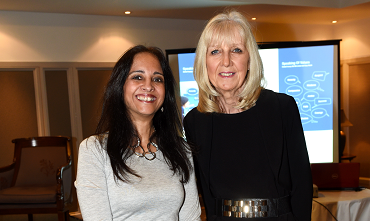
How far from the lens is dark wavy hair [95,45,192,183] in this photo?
61.9 inches

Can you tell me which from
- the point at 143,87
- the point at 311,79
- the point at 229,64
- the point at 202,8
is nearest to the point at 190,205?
the point at 143,87

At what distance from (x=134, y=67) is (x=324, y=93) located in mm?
3584

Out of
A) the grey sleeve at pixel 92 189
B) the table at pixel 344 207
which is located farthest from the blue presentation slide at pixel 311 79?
the grey sleeve at pixel 92 189

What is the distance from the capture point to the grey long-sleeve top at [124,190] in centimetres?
146

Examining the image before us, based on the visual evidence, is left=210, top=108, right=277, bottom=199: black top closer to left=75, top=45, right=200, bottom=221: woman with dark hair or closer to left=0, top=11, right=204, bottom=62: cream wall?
left=75, top=45, right=200, bottom=221: woman with dark hair

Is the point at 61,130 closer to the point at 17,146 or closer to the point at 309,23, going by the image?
the point at 17,146

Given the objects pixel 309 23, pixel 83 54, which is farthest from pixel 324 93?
pixel 83 54

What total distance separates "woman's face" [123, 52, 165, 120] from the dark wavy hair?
0.03 metres

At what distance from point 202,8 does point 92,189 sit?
4317 mm

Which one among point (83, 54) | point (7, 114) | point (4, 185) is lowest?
point (4, 185)

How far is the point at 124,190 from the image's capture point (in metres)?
1.51

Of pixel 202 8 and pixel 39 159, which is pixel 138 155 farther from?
pixel 202 8

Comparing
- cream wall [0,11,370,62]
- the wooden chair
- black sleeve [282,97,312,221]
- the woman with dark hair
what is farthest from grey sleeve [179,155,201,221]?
cream wall [0,11,370,62]

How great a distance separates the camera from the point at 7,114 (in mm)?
5090
